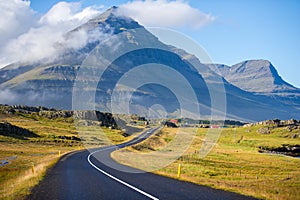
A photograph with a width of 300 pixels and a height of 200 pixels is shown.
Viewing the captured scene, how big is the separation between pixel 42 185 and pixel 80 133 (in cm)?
12086

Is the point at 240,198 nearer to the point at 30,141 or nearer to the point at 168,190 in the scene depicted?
the point at 168,190

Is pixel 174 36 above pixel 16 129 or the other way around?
above

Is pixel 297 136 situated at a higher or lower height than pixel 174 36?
lower

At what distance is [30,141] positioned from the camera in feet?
335

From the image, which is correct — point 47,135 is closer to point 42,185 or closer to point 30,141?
point 30,141

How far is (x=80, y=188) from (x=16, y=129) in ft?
329

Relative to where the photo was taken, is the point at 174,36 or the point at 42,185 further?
the point at 174,36

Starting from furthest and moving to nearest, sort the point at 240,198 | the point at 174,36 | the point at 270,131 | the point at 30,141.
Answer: the point at 270,131 → the point at 30,141 → the point at 174,36 → the point at 240,198

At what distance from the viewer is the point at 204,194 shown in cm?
1933

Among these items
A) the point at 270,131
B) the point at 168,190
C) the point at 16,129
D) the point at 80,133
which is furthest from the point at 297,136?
the point at 168,190

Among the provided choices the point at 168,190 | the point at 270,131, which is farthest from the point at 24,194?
the point at 270,131

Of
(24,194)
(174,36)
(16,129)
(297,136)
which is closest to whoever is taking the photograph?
(24,194)

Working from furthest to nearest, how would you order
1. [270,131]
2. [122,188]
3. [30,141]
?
[270,131], [30,141], [122,188]

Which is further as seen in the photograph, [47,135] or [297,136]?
[297,136]
